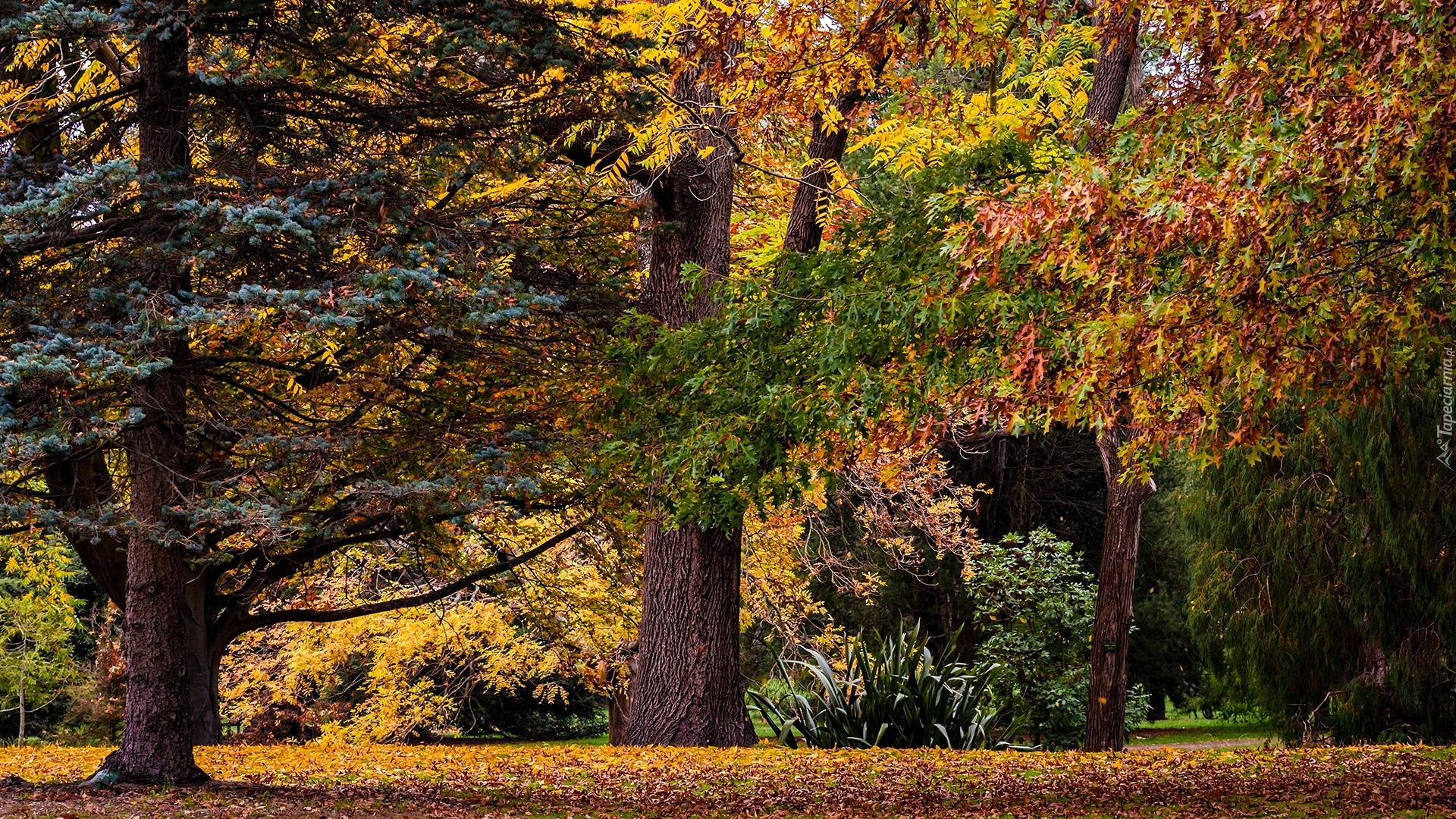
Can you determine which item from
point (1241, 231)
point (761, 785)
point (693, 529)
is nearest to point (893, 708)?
point (693, 529)

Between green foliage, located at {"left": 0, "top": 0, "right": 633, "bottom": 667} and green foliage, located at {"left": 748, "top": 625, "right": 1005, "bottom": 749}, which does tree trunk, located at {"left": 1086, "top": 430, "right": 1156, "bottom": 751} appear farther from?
green foliage, located at {"left": 0, "top": 0, "right": 633, "bottom": 667}

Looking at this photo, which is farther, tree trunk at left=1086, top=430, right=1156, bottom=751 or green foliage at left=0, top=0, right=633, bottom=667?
tree trunk at left=1086, top=430, right=1156, bottom=751

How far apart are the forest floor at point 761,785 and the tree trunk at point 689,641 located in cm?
57

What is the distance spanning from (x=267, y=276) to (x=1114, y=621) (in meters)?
9.89

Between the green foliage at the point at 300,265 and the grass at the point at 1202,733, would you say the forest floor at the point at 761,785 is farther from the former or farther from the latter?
the grass at the point at 1202,733

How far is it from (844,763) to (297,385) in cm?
487

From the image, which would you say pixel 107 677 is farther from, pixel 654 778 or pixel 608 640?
pixel 654 778

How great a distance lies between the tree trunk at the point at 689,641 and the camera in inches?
423

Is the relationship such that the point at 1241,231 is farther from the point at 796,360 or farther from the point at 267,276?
the point at 267,276

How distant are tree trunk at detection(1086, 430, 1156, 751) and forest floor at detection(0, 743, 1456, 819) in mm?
2681

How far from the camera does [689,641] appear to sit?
1073 centimetres

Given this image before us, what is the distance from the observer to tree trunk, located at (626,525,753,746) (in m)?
10.8

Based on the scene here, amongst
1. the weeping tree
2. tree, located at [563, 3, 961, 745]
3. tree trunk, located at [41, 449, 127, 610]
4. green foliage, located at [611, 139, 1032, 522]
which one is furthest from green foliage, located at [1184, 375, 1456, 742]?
tree trunk, located at [41, 449, 127, 610]

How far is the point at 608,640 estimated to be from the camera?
16.5 metres
